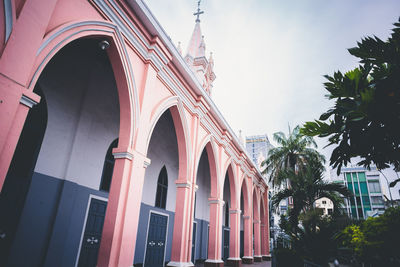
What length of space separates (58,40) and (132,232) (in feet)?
13.0

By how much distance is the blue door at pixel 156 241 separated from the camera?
9.83 m

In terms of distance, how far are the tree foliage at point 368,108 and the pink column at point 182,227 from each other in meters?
5.30

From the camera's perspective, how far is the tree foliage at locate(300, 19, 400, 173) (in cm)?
269

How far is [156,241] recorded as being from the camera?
10289 millimetres

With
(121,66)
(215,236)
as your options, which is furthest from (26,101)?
(215,236)

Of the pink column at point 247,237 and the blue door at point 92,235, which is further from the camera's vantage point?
the pink column at point 247,237

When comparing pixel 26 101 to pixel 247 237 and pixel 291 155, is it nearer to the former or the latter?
pixel 247 237

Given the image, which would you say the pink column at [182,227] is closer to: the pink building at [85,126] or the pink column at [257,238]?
the pink building at [85,126]

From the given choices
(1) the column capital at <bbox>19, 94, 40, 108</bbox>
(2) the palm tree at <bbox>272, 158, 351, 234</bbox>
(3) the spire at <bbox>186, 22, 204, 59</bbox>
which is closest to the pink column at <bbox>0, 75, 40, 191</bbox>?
(1) the column capital at <bbox>19, 94, 40, 108</bbox>

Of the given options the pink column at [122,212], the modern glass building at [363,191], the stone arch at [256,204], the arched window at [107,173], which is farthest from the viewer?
the modern glass building at [363,191]

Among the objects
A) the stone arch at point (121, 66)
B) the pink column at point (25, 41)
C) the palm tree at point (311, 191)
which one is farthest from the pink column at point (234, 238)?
the pink column at point (25, 41)

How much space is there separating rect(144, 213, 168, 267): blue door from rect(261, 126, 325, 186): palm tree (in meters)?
10.2

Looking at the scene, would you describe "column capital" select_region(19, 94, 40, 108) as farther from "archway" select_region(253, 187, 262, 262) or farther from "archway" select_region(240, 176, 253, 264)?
"archway" select_region(253, 187, 262, 262)

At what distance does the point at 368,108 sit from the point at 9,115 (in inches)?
167
